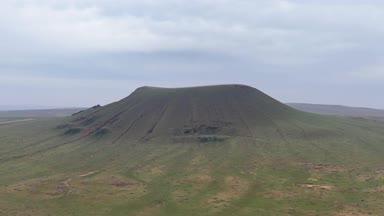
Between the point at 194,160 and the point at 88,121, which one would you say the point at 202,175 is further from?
the point at 88,121

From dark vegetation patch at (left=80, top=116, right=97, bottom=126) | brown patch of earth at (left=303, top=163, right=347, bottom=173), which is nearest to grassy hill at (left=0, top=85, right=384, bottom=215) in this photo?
brown patch of earth at (left=303, top=163, right=347, bottom=173)

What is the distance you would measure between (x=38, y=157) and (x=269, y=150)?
53925mm

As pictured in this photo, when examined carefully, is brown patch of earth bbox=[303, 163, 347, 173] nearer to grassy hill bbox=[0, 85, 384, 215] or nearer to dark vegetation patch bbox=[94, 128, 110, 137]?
grassy hill bbox=[0, 85, 384, 215]

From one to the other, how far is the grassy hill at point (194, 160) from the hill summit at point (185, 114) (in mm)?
351

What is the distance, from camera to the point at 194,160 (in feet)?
341

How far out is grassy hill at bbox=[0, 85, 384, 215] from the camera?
230 ft

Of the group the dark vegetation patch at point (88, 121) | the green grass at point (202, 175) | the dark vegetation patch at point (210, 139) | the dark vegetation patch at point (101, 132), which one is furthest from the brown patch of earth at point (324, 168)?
the dark vegetation patch at point (88, 121)

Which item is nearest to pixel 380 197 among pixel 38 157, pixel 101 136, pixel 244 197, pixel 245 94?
pixel 244 197

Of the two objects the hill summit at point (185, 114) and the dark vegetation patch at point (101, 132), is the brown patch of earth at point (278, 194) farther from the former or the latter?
the dark vegetation patch at point (101, 132)

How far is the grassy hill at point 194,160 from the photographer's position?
70062 mm

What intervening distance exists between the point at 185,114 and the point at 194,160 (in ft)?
166

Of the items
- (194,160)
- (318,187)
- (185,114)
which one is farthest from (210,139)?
(318,187)

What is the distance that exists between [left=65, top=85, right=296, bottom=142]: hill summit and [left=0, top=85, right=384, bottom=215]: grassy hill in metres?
0.35

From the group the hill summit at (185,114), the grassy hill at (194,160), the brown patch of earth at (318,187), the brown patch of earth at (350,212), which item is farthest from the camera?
the hill summit at (185,114)
